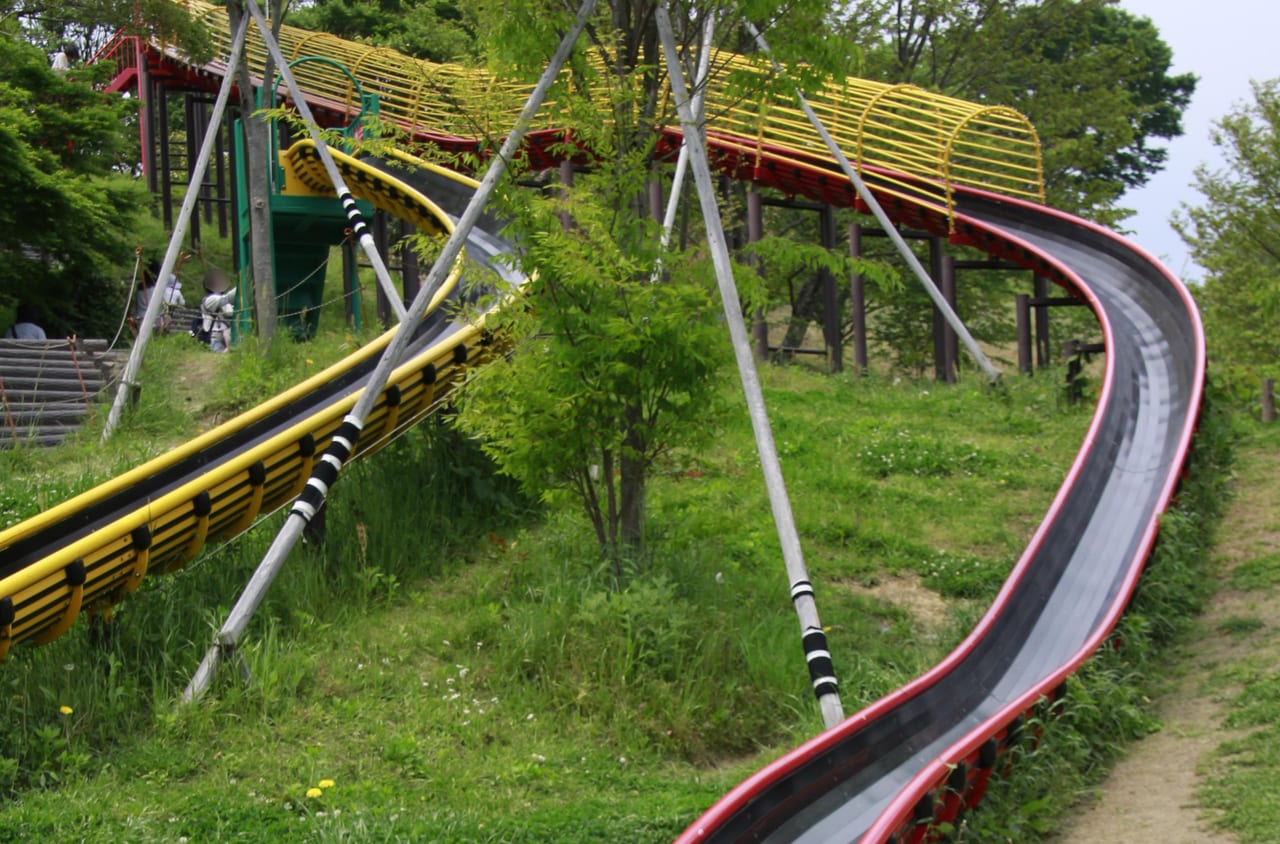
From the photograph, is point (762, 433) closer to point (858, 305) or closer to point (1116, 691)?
point (1116, 691)

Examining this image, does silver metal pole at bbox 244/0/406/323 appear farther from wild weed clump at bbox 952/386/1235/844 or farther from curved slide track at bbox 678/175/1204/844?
wild weed clump at bbox 952/386/1235/844

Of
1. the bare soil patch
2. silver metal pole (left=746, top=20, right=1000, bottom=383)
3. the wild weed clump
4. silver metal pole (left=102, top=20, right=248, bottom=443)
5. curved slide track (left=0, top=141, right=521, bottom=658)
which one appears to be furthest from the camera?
silver metal pole (left=746, top=20, right=1000, bottom=383)

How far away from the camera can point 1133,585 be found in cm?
953

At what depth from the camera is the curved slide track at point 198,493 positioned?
8297 millimetres

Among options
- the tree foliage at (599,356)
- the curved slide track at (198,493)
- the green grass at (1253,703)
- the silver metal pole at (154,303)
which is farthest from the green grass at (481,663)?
the silver metal pole at (154,303)

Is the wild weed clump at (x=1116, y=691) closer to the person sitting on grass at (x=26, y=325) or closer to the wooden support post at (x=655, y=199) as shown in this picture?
the wooden support post at (x=655, y=199)

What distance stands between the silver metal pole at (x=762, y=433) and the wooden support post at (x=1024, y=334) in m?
9.79

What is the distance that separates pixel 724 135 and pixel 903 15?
7877mm

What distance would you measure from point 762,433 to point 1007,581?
2.07 m

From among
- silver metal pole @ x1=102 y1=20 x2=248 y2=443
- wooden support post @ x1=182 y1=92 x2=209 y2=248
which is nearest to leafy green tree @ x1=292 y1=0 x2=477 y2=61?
wooden support post @ x1=182 y1=92 x2=209 y2=248

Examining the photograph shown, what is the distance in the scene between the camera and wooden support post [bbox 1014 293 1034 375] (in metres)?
18.6

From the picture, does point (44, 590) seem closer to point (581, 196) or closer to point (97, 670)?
point (97, 670)

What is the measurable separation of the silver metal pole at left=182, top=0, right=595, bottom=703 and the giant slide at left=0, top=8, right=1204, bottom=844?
78cm

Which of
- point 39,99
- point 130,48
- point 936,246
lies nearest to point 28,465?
point 39,99
